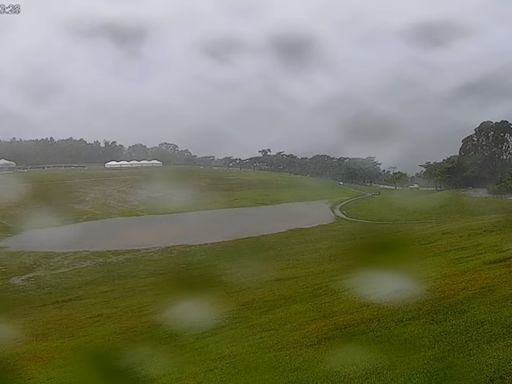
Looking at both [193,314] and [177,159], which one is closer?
[193,314]

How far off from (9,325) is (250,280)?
305 inches

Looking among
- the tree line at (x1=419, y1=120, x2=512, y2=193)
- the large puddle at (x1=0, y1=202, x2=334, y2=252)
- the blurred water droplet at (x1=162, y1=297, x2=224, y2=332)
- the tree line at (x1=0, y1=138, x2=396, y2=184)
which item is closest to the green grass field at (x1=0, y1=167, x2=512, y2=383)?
the blurred water droplet at (x1=162, y1=297, x2=224, y2=332)

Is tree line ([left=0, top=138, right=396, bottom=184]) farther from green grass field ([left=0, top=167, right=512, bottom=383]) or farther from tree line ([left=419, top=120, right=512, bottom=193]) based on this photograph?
green grass field ([left=0, top=167, right=512, bottom=383])

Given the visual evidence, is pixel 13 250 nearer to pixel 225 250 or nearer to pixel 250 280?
pixel 225 250

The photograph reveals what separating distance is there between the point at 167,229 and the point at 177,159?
8471 cm

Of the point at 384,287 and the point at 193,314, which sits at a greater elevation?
the point at 384,287

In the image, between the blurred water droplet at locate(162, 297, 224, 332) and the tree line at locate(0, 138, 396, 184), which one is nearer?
the blurred water droplet at locate(162, 297, 224, 332)

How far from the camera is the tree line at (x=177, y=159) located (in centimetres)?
9219

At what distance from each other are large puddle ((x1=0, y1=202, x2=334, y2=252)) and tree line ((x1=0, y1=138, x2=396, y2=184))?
133 ft

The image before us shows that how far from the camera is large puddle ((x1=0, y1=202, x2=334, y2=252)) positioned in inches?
1340

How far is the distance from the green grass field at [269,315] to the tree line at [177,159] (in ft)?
211

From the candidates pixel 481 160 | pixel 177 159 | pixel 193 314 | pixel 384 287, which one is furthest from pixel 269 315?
pixel 177 159

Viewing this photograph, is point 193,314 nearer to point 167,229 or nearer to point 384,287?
point 384,287

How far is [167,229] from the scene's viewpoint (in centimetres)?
3991
